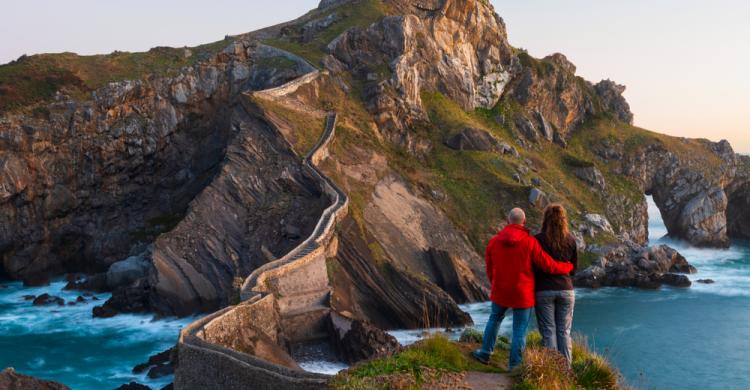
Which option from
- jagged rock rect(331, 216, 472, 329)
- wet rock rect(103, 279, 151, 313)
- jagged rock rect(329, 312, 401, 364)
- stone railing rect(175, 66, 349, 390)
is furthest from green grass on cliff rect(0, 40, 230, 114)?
jagged rock rect(329, 312, 401, 364)

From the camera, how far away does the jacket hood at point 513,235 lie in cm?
1263

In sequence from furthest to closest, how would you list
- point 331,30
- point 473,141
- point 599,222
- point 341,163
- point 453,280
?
1. point 331,30
2. point 473,141
3. point 599,222
4. point 341,163
5. point 453,280

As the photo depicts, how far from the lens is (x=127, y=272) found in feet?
167

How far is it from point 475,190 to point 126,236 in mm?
34194

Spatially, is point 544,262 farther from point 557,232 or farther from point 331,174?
point 331,174

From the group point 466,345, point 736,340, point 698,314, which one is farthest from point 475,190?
point 466,345

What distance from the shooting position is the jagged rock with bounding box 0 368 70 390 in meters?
25.0

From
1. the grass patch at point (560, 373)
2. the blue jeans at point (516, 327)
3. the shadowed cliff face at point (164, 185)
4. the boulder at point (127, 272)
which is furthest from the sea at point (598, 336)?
the grass patch at point (560, 373)

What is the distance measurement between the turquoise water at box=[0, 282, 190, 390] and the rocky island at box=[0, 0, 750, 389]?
2.28m

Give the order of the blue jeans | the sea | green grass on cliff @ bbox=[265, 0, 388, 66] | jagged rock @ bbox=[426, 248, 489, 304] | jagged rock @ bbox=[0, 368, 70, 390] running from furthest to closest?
green grass on cliff @ bbox=[265, 0, 388, 66], jagged rock @ bbox=[426, 248, 489, 304], the sea, jagged rock @ bbox=[0, 368, 70, 390], the blue jeans

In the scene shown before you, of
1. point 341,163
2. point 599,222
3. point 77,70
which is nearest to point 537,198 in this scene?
point 599,222

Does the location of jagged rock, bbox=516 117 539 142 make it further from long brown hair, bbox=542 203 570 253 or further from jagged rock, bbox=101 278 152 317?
long brown hair, bbox=542 203 570 253

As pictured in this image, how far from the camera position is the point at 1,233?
56.8 meters

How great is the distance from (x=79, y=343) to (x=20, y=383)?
1655 cm
